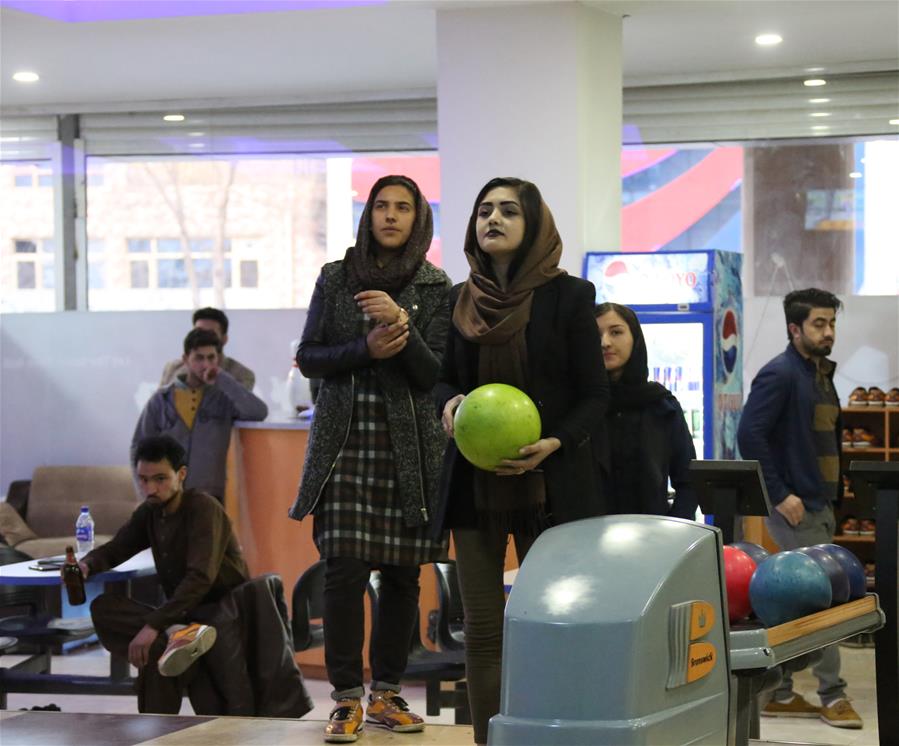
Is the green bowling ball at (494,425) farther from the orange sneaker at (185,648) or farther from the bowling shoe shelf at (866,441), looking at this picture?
the bowling shoe shelf at (866,441)

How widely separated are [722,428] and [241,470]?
2258mm

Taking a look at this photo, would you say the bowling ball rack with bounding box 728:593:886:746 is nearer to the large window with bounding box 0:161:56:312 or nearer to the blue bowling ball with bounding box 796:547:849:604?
the blue bowling ball with bounding box 796:547:849:604

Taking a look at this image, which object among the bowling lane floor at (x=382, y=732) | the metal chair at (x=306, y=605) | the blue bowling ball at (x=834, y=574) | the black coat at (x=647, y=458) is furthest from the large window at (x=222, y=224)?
the blue bowling ball at (x=834, y=574)

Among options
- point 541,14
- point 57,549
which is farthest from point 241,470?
point 541,14

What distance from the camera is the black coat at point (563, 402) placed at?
3.10 meters

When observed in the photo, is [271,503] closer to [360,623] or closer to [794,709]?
[794,709]

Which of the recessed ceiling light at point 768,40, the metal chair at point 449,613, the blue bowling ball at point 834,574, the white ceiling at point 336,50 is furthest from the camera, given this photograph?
the recessed ceiling light at point 768,40

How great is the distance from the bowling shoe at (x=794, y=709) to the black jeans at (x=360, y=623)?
2412 mm

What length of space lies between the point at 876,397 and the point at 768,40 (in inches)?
79.7

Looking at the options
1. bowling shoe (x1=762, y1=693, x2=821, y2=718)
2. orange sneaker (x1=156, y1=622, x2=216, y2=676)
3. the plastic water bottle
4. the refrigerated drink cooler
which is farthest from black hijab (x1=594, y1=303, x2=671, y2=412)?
the plastic water bottle

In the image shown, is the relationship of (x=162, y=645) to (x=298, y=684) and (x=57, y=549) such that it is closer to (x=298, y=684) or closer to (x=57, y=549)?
(x=298, y=684)

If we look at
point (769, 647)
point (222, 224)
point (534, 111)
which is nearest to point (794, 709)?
point (534, 111)

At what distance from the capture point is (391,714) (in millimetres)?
3625

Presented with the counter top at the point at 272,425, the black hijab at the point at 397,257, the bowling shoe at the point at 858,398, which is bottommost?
the counter top at the point at 272,425
